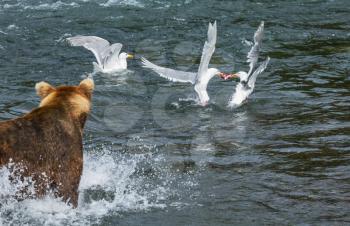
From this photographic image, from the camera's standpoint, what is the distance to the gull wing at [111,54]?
44.9 feet

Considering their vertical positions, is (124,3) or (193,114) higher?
(124,3)

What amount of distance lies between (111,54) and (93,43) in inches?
21.6

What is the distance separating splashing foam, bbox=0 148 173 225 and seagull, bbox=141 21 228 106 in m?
3.32

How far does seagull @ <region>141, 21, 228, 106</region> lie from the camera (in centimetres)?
1179

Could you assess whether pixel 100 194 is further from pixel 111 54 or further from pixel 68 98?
pixel 111 54

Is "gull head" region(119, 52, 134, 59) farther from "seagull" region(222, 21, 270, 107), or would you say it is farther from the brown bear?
the brown bear

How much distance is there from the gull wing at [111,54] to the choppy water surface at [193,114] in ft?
1.18

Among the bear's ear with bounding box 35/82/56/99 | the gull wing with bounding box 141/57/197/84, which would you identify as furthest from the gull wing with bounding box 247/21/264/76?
the bear's ear with bounding box 35/82/56/99

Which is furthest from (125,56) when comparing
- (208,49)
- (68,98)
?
(68,98)

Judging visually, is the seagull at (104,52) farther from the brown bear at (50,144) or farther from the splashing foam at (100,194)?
the brown bear at (50,144)

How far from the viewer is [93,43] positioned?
46.5 ft

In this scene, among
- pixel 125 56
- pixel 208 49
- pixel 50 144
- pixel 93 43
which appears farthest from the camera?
pixel 125 56

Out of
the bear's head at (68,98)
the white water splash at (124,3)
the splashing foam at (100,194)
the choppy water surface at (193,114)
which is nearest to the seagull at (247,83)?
the choppy water surface at (193,114)

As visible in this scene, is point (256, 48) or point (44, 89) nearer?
point (44, 89)
